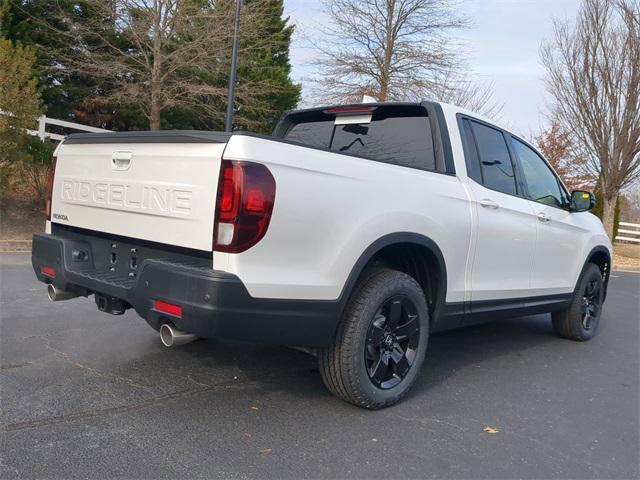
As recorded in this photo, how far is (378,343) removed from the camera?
3379 mm

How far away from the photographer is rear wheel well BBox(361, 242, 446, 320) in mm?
3627

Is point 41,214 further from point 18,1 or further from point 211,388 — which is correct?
point 211,388

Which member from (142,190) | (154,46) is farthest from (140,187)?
(154,46)

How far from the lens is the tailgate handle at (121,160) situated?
10.7 feet

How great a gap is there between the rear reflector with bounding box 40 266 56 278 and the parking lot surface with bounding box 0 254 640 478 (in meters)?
0.66

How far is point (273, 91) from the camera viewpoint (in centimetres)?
1744

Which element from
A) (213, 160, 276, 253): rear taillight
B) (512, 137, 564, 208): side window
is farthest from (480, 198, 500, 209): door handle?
(213, 160, 276, 253): rear taillight

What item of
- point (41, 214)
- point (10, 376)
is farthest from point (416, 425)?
point (41, 214)

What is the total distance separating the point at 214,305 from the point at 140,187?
94 centimetres

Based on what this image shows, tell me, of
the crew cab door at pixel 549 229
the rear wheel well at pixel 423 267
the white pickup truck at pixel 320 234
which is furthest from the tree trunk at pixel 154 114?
the rear wheel well at pixel 423 267

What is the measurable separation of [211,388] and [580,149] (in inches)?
750

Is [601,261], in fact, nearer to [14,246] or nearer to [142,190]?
[142,190]

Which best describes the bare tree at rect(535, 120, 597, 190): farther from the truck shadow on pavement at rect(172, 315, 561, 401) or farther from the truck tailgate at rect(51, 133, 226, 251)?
the truck tailgate at rect(51, 133, 226, 251)

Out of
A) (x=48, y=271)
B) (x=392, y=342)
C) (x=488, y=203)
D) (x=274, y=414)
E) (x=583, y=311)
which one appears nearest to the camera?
(x=274, y=414)
